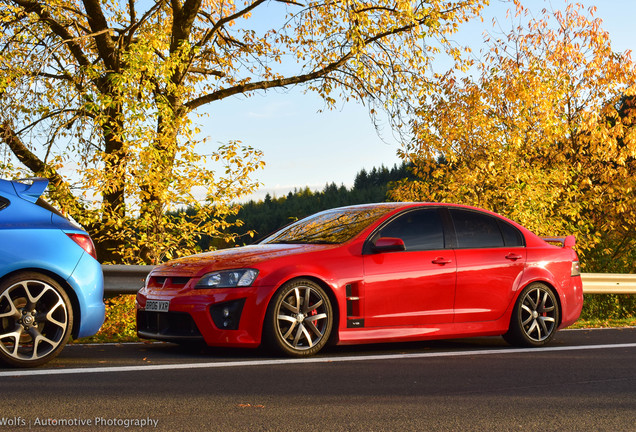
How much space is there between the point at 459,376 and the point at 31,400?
124 inches

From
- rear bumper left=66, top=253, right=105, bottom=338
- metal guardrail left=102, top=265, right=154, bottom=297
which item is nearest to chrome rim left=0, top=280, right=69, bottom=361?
rear bumper left=66, top=253, right=105, bottom=338

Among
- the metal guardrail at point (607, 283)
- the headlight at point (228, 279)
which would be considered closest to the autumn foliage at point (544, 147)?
the metal guardrail at point (607, 283)

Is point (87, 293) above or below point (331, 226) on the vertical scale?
below

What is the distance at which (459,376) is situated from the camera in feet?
19.8

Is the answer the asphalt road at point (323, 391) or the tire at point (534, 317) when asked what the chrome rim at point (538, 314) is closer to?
the tire at point (534, 317)

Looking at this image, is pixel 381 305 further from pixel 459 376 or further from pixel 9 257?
pixel 9 257

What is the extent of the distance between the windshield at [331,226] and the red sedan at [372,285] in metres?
0.02

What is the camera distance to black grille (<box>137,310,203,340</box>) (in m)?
6.77

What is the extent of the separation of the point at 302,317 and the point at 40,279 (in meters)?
2.22

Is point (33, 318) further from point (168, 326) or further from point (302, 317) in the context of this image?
point (302, 317)

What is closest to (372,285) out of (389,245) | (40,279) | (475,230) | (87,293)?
(389,245)

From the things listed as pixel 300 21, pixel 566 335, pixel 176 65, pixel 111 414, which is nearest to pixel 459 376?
pixel 111 414

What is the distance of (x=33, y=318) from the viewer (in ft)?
20.0

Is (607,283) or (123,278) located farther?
(607,283)
